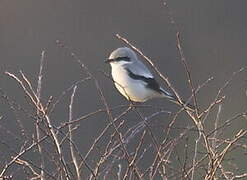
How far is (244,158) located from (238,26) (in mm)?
6200

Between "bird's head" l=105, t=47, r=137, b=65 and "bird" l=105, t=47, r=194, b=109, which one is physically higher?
"bird's head" l=105, t=47, r=137, b=65

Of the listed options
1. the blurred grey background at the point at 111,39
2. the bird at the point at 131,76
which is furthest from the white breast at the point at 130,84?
the blurred grey background at the point at 111,39

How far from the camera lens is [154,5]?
1595 centimetres

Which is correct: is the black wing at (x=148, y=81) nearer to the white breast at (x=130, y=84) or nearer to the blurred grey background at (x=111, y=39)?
the white breast at (x=130, y=84)

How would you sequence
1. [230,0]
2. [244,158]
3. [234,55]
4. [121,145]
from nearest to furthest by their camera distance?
[121,145], [244,158], [234,55], [230,0]

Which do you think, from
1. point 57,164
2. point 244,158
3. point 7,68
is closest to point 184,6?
point 7,68

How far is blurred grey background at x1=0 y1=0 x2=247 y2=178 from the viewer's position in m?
12.9

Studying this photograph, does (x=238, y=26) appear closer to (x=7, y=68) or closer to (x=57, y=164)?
(x=7, y=68)

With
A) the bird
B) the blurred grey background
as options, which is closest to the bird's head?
the bird

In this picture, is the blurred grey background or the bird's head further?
the blurred grey background

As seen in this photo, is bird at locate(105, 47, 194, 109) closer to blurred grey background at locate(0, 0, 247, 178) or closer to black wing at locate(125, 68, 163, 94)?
black wing at locate(125, 68, 163, 94)

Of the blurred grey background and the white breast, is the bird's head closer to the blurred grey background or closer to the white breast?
the white breast

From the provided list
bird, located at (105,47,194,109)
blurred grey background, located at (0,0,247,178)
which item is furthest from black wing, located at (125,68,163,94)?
blurred grey background, located at (0,0,247,178)

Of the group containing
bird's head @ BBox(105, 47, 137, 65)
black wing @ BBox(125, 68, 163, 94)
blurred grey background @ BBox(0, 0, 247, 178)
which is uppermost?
bird's head @ BBox(105, 47, 137, 65)
